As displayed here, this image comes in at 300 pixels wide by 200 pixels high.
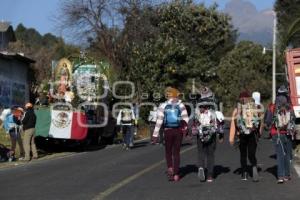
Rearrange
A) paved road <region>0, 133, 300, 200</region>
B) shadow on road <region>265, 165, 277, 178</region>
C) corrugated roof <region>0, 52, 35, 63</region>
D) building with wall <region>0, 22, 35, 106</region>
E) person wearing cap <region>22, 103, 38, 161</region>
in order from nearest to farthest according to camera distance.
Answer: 1. paved road <region>0, 133, 300, 200</region>
2. shadow on road <region>265, 165, 277, 178</region>
3. person wearing cap <region>22, 103, 38, 161</region>
4. corrugated roof <region>0, 52, 35, 63</region>
5. building with wall <region>0, 22, 35, 106</region>

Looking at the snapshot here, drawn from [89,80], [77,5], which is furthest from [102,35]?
[89,80]

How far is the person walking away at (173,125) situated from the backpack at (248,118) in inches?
42.8

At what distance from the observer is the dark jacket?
20359 millimetres

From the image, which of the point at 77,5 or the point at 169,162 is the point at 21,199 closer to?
the point at 169,162

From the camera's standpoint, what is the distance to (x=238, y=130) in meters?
12.7

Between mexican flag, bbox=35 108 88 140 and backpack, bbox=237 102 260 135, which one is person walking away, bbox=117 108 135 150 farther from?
backpack, bbox=237 102 260 135

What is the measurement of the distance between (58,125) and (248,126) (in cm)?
1089

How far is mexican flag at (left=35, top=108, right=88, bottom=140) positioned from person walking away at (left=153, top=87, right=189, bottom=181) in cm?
961

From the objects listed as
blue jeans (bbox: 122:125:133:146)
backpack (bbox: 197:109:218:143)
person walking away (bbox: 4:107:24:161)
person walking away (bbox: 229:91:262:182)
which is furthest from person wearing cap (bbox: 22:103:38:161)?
person walking away (bbox: 229:91:262:182)

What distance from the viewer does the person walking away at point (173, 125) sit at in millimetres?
12953

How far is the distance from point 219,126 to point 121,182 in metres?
2.23

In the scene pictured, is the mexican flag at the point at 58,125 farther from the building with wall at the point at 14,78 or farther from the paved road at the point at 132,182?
the building with wall at the point at 14,78

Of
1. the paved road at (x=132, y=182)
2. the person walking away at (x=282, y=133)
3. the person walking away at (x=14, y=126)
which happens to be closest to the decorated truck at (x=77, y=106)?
the person walking away at (x=14, y=126)

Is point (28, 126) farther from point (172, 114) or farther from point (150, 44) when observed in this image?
point (150, 44)
